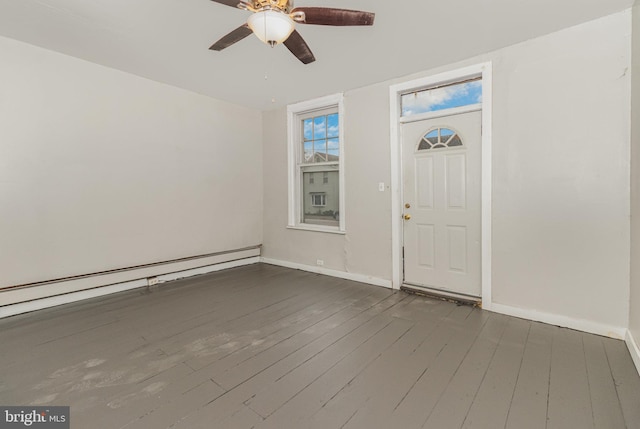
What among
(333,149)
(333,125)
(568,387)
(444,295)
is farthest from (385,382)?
(333,125)

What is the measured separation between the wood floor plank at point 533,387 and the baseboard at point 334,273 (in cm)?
165

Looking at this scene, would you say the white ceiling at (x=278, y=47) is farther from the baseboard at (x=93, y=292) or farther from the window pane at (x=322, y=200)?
the baseboard at (x=93, y=292)

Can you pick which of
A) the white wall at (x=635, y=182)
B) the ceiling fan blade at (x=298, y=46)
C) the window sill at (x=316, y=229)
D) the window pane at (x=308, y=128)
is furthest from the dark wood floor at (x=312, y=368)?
the window pane at (x=308, y=128)

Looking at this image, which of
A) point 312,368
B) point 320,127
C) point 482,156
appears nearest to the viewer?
point 312,368

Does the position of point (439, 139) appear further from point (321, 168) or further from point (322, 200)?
point (322, 200)

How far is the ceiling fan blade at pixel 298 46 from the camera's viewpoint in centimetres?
207

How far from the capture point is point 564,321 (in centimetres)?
258

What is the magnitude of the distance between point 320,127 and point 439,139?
1868mm

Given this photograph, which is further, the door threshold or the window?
the window

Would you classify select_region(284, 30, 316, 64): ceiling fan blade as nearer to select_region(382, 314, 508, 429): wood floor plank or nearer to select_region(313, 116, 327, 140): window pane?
select_region(313, 116, 327, 140): window pane

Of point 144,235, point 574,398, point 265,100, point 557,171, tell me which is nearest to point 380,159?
point 557,171

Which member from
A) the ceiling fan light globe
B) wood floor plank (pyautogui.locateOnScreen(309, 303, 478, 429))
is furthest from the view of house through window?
the ceiling fan light globe

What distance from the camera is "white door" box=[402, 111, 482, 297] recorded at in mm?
3143
